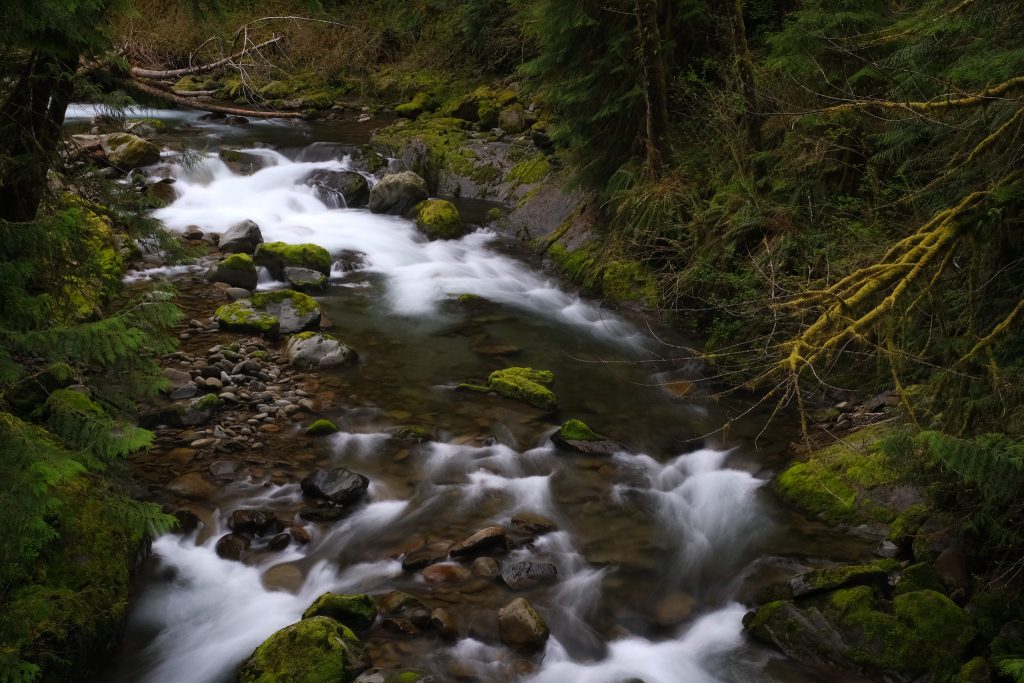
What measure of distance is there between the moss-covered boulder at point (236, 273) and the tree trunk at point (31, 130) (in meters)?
6.12

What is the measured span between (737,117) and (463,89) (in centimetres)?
1097

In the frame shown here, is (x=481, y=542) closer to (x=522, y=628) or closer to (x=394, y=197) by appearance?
(x=522, y=628)

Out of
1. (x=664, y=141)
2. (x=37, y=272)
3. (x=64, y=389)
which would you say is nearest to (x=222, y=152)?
(x=664, y=141)

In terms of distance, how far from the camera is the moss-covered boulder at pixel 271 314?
9.62m

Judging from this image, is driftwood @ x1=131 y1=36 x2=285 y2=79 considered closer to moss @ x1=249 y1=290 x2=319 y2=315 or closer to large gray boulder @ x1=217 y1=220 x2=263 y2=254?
moss @ x1=249 y1=290 x2=319 y2=315

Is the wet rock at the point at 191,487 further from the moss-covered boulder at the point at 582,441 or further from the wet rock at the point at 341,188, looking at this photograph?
the wet rock at the point at 341,188

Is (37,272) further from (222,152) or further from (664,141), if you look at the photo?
(222,152)

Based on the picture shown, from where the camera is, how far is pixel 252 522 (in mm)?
6148

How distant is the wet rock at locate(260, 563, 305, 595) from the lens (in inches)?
226

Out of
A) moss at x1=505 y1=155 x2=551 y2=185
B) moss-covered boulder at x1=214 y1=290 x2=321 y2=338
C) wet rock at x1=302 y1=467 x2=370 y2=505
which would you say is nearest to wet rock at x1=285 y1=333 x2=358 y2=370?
moss-covered boulder at x1=214 y1=290 x2=321 y2=338

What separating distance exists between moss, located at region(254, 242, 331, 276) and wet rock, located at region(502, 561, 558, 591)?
292 inches

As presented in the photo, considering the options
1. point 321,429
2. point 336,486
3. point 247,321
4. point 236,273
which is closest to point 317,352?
point 247,321

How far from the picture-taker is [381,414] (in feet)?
27.0

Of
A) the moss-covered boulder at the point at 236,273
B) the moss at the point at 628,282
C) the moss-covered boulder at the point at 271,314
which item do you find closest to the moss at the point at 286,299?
the moss-covered boulder at the point at 271,314
